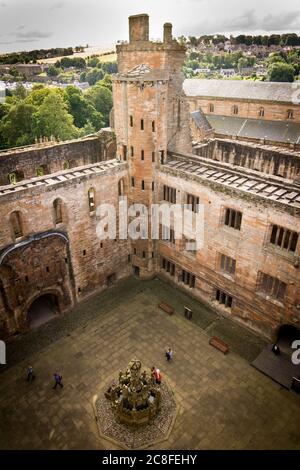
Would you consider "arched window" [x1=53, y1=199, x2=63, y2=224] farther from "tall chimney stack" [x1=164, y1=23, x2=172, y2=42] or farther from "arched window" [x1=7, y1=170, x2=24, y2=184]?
"tall chimney stack" [x1=164, y1=23, x2=172, y2=42]

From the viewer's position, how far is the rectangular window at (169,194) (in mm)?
26766

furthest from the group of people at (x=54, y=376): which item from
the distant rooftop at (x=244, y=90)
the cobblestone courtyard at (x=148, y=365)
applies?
the distant rooftop at (x=244, y=90)

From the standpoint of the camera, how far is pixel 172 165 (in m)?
26.9

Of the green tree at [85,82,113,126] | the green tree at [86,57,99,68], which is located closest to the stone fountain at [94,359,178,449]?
the green tree at [85,82,113,126]

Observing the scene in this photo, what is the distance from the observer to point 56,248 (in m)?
24.7

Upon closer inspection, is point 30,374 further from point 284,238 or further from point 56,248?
point 284,238

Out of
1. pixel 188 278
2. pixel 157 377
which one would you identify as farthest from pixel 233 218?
pixel 157 377

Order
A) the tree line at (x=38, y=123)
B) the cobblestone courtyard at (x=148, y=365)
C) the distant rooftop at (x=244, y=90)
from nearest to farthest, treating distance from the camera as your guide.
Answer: the cobblestone courtyard at (x=148, y=365), the tree line at (x=38, y=123), the distant rooftop at (x=244, y=90)

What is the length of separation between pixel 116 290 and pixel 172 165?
11.8 meters

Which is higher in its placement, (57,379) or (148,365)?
(57,379)

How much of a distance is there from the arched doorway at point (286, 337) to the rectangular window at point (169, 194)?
12324mm

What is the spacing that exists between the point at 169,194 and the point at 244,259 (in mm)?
7983

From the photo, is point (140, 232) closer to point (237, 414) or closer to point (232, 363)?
point (232, 363)

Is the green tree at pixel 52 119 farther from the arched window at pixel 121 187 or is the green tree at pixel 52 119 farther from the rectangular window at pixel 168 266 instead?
the rectangular window at pixel 168 266
